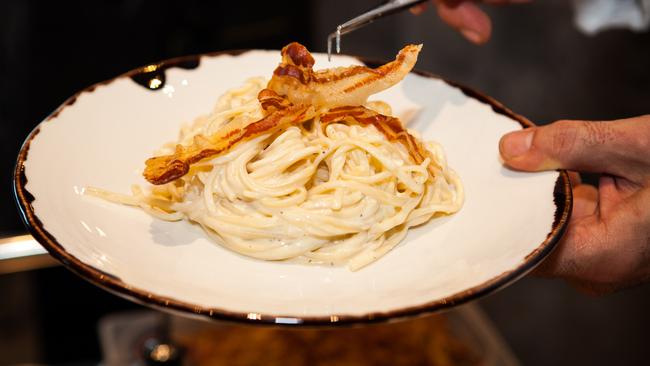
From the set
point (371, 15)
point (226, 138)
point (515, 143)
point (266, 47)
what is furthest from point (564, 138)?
point (266, 47)

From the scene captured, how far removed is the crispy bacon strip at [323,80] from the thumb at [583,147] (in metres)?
0.46

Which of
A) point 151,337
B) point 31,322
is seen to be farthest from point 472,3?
point 31,322

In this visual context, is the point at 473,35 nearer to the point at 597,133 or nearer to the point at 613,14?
the point at 597,133

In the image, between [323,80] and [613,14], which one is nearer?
[323,80]

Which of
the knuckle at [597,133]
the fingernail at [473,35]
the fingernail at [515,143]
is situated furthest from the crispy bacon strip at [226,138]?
the fingernail at [473,35]

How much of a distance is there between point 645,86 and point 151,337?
3657 millimetres

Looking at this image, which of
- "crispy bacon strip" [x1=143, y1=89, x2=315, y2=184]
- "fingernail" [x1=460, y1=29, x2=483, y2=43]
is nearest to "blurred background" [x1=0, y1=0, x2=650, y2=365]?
"fingernail" [x1=460, y1=29, x2=483, y2=43]

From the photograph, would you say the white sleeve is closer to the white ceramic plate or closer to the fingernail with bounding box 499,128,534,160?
the white ceramic plate

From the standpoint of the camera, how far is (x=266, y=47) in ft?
19.4

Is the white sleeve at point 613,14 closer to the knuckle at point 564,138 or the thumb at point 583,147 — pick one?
the thumb at point 583,147

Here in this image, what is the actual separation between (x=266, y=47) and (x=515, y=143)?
3.93m

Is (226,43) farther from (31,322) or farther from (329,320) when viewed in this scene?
(329,320)

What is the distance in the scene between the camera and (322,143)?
221 centimetres

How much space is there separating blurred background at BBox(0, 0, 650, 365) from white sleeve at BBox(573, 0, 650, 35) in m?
0.47
